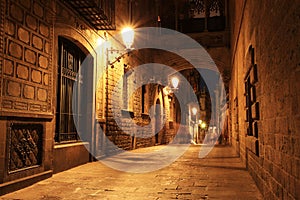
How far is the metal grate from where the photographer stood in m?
Result: 6.71

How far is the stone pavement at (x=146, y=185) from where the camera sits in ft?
13.6

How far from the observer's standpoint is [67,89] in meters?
7.18

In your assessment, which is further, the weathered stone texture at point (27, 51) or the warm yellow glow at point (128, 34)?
the warm yellow glow at point (128, 34)

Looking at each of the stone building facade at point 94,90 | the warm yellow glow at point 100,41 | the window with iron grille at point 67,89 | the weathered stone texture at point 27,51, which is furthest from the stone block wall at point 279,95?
the warm yellow glow at point 100,41

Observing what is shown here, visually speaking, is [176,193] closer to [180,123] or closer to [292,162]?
[292,162]

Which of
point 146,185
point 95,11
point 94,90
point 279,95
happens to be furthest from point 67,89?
point 279,95

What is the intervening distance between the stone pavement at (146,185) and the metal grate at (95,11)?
3838 millimetres

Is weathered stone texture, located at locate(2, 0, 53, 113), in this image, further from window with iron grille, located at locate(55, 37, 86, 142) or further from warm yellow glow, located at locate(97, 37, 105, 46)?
warm yellow glow, located at locate(97, 37, 105, 46)

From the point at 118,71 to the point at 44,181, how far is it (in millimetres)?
5584

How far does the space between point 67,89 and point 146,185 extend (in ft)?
11.5

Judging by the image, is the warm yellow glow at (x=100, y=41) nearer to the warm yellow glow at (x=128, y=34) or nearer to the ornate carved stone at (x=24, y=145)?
the warm yellow glow at (x=128, y=34)

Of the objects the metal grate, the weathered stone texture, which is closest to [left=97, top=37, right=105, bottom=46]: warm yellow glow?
the metal grate

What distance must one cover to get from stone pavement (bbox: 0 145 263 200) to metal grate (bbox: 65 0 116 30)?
151 inches

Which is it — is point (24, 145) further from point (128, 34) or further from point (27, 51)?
point (128, 34)
